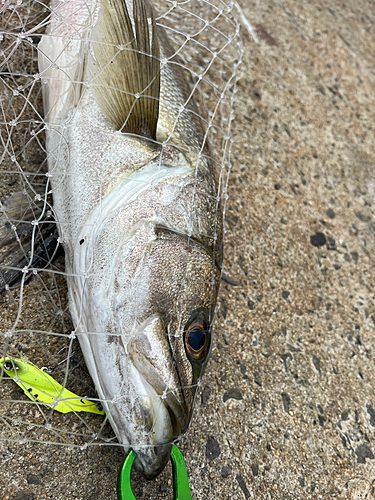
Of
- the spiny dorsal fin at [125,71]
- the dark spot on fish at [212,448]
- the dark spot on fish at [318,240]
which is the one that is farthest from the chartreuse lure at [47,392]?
the dark spot on fish at [318,240]

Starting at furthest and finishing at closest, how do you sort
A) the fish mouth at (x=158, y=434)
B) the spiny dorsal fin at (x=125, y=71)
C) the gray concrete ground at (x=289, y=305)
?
1. the gray concrete ground at (x=289, y=305)
2. the spiny dorsal fin at (x=125, y=71)
3. the fish mouth at (x=158, y=434)

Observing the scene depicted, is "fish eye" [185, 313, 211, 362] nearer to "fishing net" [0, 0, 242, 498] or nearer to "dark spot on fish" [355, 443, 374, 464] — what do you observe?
"fishing net" [0, 0, 242, 498]

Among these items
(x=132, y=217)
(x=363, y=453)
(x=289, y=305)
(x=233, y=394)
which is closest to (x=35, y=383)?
(x=132, y=217)

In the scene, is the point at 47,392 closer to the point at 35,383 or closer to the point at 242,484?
the point at 35,383

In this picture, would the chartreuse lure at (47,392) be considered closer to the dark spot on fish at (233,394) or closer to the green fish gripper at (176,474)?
the green fish gripper at (176,474)

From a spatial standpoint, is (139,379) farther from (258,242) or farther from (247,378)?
(258,242)
